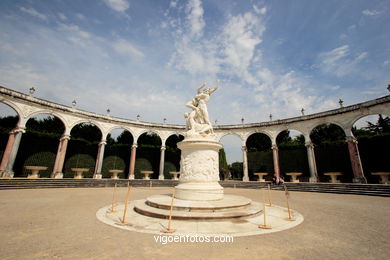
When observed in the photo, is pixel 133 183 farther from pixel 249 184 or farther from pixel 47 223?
pixel 47 223

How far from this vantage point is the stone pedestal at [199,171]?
6148 millimetres

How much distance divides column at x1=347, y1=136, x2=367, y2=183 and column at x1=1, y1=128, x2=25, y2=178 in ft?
93.7

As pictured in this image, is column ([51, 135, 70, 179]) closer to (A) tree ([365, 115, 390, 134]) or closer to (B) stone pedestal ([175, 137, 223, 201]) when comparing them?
(B) stone pedestal ([175, 137, 223, 201])

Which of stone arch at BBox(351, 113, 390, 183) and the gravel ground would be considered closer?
the gravel ground

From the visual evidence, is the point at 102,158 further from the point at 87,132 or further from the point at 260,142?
the point at 260,142

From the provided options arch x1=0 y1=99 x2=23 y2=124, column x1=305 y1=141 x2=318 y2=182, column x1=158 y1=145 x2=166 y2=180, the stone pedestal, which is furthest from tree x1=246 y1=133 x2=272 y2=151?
arch x1=0 y1=99 x2=23 y2=124

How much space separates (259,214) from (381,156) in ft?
56.1

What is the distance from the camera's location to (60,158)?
17203mm

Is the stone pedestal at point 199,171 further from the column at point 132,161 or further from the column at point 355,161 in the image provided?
the column at point 132,161

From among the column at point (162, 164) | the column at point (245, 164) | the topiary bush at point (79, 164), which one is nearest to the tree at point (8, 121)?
the topiary bush at point (79, 164)

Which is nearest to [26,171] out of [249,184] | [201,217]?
[201,217]

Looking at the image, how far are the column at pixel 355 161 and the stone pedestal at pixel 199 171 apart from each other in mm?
15392

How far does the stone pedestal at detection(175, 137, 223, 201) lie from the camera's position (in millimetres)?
6148

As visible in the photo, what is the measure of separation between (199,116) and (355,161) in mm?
15939
